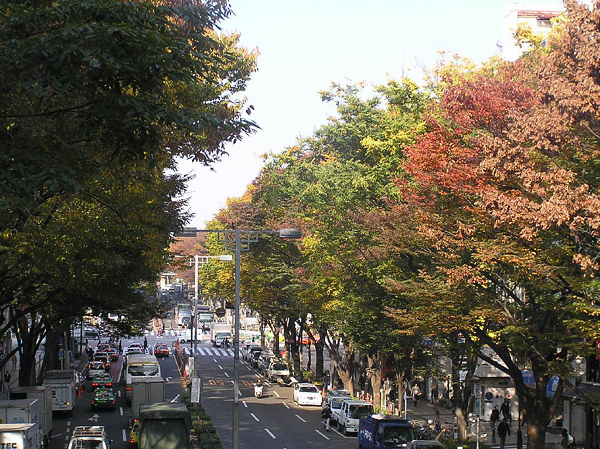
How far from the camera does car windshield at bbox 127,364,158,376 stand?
56250mm

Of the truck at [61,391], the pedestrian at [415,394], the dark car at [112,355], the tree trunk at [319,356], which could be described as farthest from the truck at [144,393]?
the dark car at [112,355]

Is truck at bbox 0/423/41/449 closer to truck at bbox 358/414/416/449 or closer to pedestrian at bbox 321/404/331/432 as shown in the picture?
truck at bbox 358/414/416/449

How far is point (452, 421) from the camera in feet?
160

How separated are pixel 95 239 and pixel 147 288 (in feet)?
82.1

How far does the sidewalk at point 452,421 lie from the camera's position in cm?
4197

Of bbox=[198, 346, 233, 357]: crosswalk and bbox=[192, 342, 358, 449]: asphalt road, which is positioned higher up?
bbox=[198, 346, 233, 357]: crosswalk

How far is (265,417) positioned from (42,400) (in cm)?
1734

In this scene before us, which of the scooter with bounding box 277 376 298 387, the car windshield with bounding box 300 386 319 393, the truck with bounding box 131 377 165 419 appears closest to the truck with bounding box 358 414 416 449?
the truck with bounding box 131 377 165 419

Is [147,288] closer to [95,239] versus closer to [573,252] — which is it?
[95,239]

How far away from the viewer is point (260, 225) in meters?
70.4

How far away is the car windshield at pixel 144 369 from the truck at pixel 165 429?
25198 mm

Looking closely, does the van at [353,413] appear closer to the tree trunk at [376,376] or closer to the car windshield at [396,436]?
the tree trunk at [376,376]

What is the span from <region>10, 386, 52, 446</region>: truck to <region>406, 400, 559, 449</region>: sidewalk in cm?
2124

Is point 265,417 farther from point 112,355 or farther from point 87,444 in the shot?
point 112,355
